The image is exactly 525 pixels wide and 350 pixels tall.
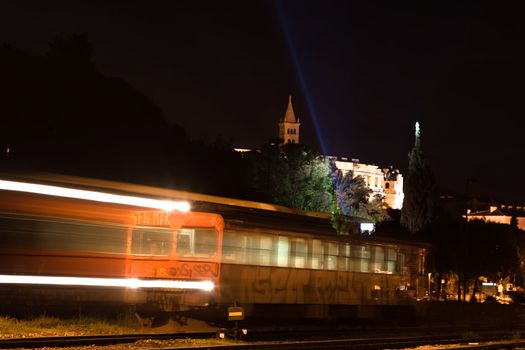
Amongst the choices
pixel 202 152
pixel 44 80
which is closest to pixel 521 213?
pixel 202 152

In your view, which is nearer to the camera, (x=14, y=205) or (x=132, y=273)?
(x=14, y=205)

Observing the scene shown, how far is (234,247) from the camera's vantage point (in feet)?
82.4

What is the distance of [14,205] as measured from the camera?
66.3 feet

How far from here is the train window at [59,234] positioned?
2014 cm

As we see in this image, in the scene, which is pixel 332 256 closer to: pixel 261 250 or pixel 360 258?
pixel 360 258

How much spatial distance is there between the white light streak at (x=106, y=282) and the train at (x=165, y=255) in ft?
0.10

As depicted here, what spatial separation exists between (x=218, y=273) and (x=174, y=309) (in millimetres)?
1738

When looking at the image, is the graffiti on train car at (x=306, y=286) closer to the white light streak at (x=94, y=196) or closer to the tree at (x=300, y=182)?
the white light streak at (x=94, y=196)

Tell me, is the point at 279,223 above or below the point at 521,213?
below

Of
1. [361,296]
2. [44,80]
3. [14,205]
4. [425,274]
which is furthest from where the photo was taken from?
[44,80]

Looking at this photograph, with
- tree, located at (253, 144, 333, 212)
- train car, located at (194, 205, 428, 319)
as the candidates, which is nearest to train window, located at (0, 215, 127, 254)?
train car, located at (194, 205, 428, 319)

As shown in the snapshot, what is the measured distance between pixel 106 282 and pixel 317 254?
369 inches

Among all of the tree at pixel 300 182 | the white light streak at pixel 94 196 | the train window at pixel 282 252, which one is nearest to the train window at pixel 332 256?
the train window at pixel 282 252

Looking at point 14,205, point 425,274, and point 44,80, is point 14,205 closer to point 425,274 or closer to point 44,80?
point 425,274
